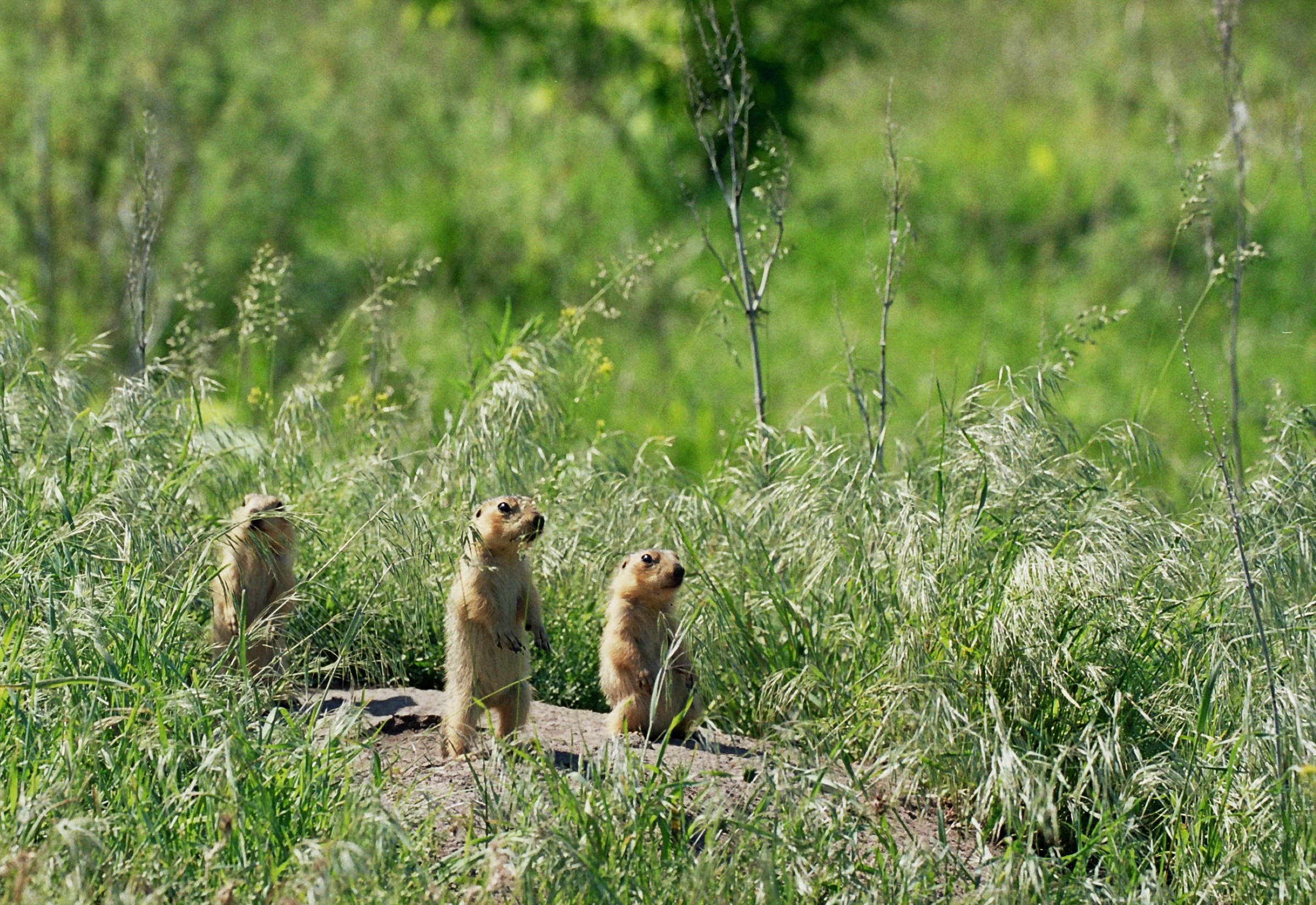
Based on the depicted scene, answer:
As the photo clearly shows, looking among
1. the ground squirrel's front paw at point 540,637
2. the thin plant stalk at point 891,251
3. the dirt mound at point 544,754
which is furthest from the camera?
the thin plant stalk at point 891,251

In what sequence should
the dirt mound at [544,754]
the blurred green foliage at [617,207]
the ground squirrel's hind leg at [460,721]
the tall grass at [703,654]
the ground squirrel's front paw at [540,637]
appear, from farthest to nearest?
the blurred green foliage at [617,207] → the ground squirrel's front paw at [540,637] → the ground squirrel's hind leg at [460,721] → the dirt mound at [544,754] → the tall grass at [703,654]

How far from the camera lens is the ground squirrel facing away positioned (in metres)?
4.39

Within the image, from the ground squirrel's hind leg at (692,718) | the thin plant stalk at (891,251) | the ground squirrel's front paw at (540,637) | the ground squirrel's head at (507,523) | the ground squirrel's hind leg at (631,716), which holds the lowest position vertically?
the ground squirrel's hind leg at (692,718)

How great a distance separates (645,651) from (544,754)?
809 mm

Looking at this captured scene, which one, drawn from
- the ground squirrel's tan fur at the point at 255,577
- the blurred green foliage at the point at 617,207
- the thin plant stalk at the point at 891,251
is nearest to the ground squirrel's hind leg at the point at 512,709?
the ground squirrel's tan fur at the point at 255,577

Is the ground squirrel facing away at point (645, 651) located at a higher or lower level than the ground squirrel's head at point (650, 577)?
lower

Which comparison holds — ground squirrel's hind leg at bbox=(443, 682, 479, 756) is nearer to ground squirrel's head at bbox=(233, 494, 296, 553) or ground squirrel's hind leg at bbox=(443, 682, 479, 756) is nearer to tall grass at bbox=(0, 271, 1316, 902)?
tall grass at bbox=(0, 271, 1316, 902)

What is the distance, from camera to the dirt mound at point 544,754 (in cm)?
371

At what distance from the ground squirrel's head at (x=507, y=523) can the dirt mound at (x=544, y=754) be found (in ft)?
1.72

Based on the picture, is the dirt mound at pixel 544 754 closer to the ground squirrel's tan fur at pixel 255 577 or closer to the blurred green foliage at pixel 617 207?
the ground squirrel's tan fur at pixel 255 577

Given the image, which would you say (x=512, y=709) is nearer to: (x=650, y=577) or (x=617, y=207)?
(x=650, y=577)

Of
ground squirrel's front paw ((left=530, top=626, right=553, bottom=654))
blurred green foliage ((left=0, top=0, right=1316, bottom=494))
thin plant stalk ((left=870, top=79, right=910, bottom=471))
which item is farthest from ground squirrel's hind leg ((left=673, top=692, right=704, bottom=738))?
blurred green foliage ((left=0, top=0, right=1316, bottom=494))

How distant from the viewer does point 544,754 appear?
3721 mm

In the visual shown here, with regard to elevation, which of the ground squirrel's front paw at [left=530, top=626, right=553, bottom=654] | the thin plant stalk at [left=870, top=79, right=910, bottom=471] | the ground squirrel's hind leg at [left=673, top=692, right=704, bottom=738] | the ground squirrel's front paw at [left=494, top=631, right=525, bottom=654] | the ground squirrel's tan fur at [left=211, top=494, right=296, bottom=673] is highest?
the thin plant stalk at [left=870, top=79, right=910, bottom=471]
